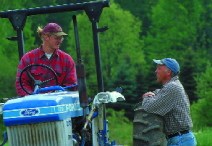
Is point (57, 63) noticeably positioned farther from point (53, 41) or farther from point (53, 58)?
point (53, 41)

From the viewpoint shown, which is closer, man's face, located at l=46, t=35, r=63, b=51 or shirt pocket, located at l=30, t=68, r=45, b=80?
shirt pocket, located at l=30, t=68, r=45, b=80

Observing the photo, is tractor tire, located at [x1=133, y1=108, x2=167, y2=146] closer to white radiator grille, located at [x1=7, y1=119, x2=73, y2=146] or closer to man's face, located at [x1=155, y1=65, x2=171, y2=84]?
man's face, located at [x1=155, y1=65, x2=171, y2=84]

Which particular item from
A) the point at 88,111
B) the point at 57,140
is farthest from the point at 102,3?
the point at 57,140

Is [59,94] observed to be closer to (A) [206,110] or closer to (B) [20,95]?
(B) [20,95]

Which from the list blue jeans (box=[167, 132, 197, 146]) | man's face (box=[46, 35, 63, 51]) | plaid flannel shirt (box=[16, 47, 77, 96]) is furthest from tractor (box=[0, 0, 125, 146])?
blue jeans (box=[167, 132, 197, 146])

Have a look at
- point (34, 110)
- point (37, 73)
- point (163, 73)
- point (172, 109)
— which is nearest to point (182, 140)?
point (172, 109)

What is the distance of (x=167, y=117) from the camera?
9.37 m

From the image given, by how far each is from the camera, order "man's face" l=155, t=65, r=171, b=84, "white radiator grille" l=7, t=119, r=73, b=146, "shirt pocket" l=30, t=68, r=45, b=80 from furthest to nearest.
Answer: "man's face" l=155, t=65, r=171, b=84
"shirt pocket" l=30, t=68, r=45, b=80
"white radiator grille" l=7, t=119, r=73, b=146

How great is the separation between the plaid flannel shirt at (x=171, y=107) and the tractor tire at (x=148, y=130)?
76mm

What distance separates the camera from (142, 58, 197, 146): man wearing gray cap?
928 cm

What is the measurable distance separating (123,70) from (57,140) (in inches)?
2136

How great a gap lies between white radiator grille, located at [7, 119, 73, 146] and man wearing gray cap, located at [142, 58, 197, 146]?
1.51m

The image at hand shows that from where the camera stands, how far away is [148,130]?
9.20 metres

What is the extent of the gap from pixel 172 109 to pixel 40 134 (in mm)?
1827
